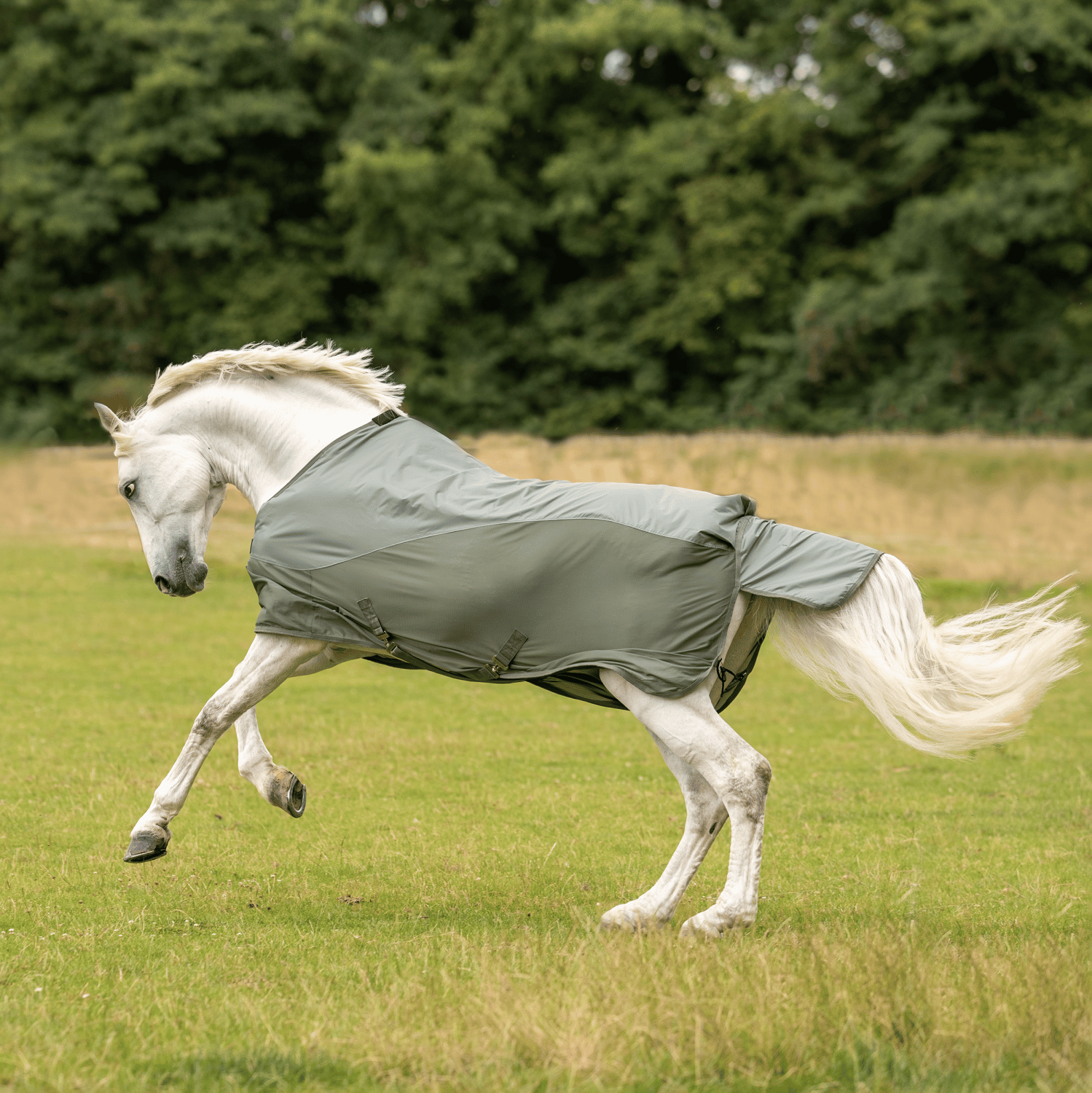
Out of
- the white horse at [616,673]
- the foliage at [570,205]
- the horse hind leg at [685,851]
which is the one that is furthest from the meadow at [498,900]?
the foliage at [570,205]

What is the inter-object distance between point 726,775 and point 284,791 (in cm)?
189

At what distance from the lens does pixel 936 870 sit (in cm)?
695

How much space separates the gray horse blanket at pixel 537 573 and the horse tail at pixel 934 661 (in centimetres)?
16

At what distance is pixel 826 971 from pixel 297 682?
1037cm

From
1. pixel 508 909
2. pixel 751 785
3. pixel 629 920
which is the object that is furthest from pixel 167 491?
pixel 751 785

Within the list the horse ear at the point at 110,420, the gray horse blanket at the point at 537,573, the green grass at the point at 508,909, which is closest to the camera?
the green grass at the point at 508,909

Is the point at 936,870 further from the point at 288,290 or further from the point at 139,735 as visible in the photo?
the point at 288,290

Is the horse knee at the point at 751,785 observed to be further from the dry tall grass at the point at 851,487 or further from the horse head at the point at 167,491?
the dry tall grass at the point at 851,487

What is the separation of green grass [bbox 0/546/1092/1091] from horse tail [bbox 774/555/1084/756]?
812 mm

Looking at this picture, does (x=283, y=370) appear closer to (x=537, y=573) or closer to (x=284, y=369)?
(x=284, y=369)

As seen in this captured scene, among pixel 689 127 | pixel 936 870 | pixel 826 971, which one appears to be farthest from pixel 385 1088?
pixel 689 127

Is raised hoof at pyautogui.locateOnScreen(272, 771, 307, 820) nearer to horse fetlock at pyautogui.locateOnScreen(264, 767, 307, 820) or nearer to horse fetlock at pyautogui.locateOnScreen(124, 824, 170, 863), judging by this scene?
horse fetlock at pyautogui.locateOnScreen(264, 767, 307, 820)

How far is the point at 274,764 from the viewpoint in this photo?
5672mm

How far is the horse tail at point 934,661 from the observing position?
495cm
